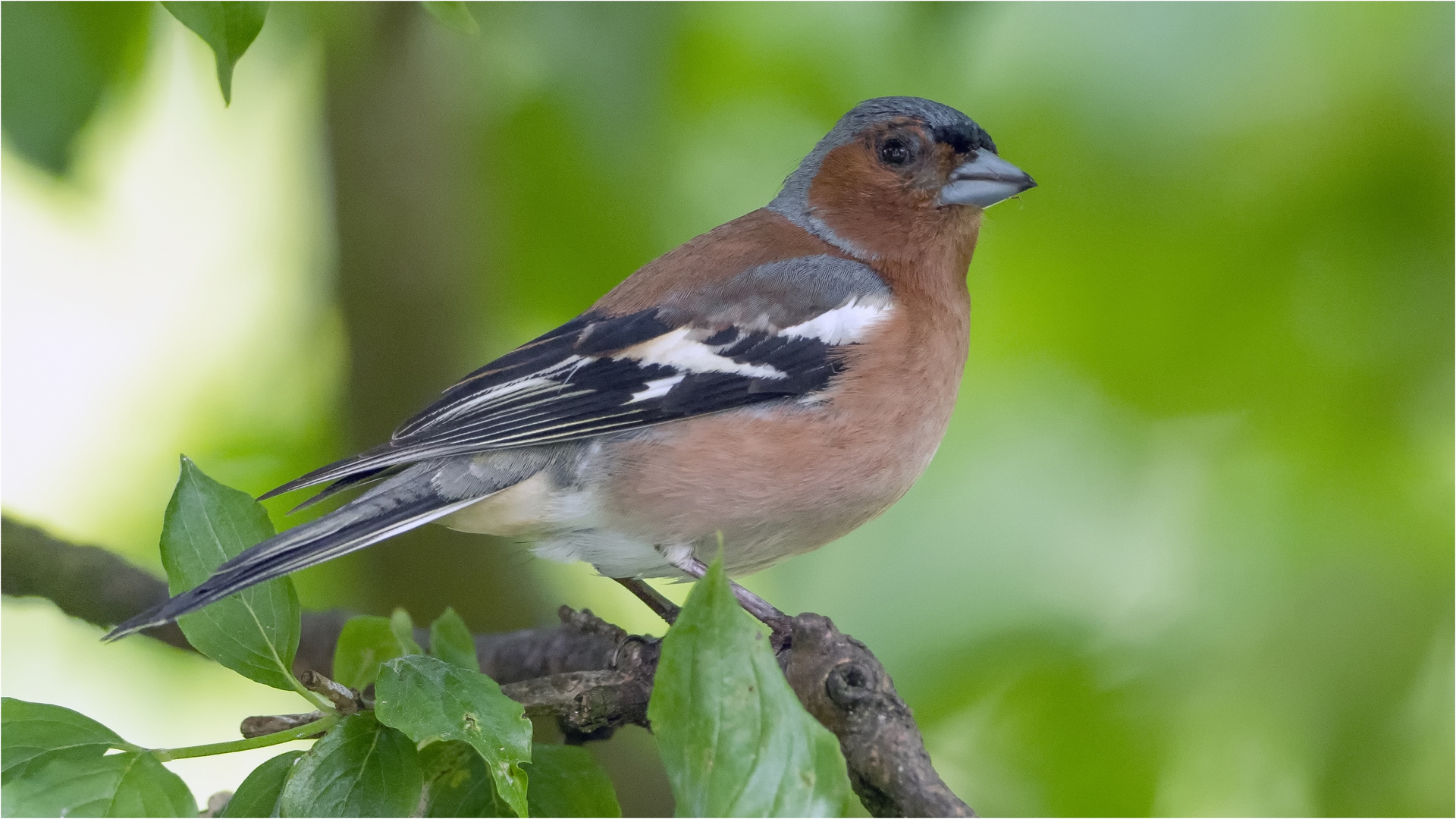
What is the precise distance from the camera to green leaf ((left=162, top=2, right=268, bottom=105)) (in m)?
1.55

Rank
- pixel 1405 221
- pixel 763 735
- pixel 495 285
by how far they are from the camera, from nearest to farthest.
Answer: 1. pixel 763 735
2. pixel 1405 221
3. pixel 495 285

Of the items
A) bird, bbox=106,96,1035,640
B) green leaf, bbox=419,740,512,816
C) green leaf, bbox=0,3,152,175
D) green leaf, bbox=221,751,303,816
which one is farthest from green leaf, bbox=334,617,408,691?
green leaf, bbox=0,3,152,175

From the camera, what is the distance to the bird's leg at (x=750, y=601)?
232 centimetres

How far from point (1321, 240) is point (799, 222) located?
127 centimetres

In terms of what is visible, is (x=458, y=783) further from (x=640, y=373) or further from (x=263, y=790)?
(x=640, y=373)

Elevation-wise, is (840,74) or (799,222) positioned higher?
(840,74)

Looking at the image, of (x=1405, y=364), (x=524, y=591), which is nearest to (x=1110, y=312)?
(x=1405, y=364)

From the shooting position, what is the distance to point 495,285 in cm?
321

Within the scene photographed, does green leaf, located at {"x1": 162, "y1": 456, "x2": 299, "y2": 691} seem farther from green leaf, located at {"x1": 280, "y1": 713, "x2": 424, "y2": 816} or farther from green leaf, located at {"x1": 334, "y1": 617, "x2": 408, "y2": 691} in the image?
green leaf, located at {"x1": 334, "y1": 617, "x2": 408, "y2": 691}

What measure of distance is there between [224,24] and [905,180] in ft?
5.55

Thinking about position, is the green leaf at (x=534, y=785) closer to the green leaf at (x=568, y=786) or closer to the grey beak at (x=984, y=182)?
the green leaf at (x=568, y=786)

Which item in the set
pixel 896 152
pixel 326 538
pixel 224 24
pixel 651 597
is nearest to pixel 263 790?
pixel 326 538

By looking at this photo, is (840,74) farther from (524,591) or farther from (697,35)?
(524,591)

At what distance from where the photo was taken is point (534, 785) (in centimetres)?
184
